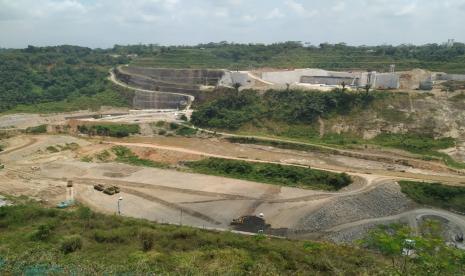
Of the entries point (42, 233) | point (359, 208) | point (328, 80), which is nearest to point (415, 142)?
point (359, 208)

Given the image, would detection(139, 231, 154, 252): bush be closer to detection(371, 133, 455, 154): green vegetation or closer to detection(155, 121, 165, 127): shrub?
detection(371, 133, 455, 154): green vegetation

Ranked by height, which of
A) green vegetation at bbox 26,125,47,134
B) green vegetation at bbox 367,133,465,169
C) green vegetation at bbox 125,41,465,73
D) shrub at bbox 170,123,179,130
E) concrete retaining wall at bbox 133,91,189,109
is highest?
green vegetation at bbox 125,41,465,73

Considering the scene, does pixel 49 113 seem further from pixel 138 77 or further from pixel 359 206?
pixel 359 206

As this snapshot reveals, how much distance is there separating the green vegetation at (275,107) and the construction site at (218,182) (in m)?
4.19

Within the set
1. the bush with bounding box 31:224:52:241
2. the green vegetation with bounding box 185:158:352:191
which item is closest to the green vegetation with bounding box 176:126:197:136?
Result: the green vegetation with bounding box 185:158:352:191

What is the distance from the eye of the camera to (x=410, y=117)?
59.8m

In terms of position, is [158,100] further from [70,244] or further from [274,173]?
[70,244]

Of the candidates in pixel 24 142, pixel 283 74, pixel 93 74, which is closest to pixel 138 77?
pixel 93 74

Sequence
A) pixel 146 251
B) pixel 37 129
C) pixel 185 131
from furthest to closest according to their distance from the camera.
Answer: pixel 185 131, pixel 37 129, pixel 146 251

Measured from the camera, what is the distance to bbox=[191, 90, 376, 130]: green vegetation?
64.5 meters

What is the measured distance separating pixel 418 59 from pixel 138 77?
58093 millimetres

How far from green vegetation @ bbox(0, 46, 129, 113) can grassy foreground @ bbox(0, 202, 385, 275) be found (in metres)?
57.9

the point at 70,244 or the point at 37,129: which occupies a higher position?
the point at 70,244

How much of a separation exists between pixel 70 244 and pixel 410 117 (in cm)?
4932
